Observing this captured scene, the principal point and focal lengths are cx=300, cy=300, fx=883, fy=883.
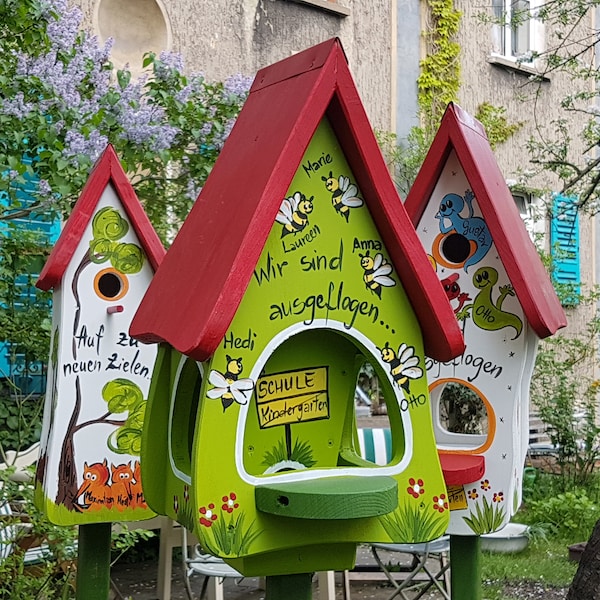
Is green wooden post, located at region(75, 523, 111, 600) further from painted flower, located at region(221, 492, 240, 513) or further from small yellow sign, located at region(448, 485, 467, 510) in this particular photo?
painted flower, located at region(221, 492, 240, 513)

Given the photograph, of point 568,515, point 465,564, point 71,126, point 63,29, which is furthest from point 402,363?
point 568,515

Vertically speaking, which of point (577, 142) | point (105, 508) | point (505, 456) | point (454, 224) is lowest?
point (105, 508)

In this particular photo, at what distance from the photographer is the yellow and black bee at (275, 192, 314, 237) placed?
92.1 inches

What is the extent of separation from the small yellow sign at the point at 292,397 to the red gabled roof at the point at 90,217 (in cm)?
124

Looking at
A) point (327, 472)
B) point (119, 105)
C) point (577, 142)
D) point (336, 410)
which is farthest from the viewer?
point (577, 142)

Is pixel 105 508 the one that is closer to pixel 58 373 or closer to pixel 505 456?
pixel 58 373

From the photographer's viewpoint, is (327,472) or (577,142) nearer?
(327,472)

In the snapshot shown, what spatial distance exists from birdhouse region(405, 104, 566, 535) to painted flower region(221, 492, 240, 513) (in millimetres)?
1175

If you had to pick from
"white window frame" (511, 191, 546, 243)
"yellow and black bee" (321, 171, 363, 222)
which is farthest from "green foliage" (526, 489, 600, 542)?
"yellow and black bee" (321, 171, 363, 222)

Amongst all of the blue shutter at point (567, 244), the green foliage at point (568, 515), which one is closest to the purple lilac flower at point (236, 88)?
the green foliage at point (568, 515)

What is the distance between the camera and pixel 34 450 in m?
5.45

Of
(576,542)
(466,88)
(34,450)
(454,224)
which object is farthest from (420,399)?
(466,88)

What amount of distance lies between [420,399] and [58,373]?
1.57 m

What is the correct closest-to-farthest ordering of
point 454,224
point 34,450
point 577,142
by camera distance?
point 454,224, point 34,450, point 577,142
